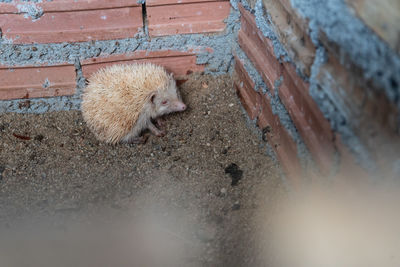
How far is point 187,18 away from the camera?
2.67 meters

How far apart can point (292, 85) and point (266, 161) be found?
54 cm

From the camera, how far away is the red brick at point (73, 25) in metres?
2.50

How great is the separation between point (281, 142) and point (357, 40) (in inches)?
34.2

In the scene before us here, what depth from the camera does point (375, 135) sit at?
4.44 ft

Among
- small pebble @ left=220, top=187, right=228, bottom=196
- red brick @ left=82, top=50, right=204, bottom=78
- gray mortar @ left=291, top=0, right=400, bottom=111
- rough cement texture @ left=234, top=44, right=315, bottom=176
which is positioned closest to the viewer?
gray mortar @ left=291, top=0, right=400, bottom=111

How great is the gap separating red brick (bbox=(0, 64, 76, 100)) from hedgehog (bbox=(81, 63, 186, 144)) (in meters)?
0.15

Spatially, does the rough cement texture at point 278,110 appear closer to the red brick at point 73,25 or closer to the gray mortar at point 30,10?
the red brick at point 73,25

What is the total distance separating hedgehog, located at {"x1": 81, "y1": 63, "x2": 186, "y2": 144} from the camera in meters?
2.62

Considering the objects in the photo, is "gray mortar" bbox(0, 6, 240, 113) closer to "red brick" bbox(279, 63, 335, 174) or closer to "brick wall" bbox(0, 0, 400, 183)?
"brick wall" bbox(0, 0, 400, 183)

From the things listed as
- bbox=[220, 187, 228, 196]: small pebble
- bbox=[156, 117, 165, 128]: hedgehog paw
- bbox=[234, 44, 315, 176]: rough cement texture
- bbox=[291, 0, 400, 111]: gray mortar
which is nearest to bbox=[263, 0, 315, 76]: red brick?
bbox=[291, 0, 400, 111]: gray mortar

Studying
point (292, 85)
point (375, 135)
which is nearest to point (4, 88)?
point (292, 85)

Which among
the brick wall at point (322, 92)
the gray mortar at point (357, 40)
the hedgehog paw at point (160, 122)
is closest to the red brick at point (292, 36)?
the brick wall at point (322, 92)

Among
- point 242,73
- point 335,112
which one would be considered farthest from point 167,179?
point 335,112

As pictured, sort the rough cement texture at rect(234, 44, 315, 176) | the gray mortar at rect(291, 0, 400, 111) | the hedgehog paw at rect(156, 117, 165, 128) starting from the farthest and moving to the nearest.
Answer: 1. the hedgehog paw at rect(156, 117, 165, 128)
2. the rough cement texture at rect(234, 44, 315, 176)
3. the gray mortar at rect(291, 0, 400, 111)
